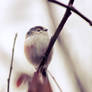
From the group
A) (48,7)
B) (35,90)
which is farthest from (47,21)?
(35,90)

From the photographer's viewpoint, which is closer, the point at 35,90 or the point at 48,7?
the point at 35,90

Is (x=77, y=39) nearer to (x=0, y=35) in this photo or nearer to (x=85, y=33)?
(x=85, y=33)

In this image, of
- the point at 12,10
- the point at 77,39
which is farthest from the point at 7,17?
the point at 77,39
